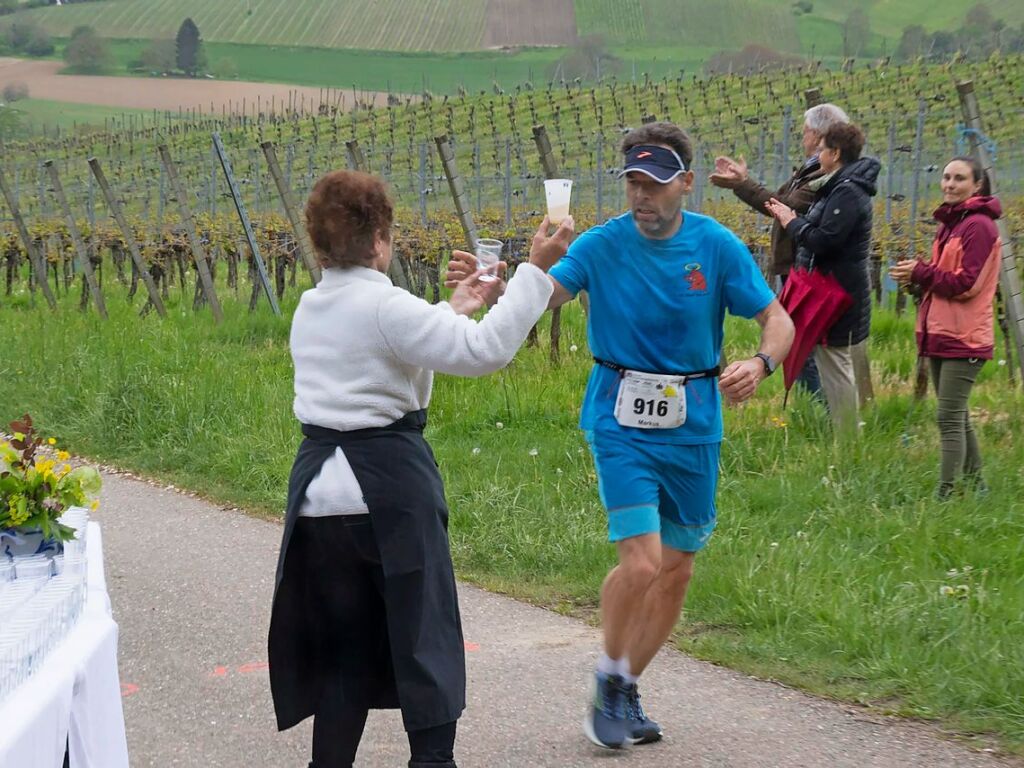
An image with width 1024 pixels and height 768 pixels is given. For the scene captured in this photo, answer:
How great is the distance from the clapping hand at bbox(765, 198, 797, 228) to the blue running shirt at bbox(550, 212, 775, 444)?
3227 millimetres

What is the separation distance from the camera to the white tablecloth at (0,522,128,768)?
2793mm

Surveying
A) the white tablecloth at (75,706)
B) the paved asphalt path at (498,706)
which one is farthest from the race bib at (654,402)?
Result: the white tablecloth at (75,706)

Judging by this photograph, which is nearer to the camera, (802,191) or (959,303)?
(959,303)

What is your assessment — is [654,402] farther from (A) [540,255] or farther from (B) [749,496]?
(B) [749,496]

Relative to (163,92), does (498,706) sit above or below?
below

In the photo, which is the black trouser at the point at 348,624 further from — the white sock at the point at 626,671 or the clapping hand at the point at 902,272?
the clapping hand at the point at 902,272

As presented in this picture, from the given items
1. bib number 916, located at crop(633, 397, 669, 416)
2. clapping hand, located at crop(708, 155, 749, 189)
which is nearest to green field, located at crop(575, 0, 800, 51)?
clapping hand, located at crop(708, 155, 749, 189)

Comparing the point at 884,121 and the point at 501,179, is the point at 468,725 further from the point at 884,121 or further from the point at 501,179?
the point at 884,121

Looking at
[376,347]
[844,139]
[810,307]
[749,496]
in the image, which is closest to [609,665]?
[376,347]

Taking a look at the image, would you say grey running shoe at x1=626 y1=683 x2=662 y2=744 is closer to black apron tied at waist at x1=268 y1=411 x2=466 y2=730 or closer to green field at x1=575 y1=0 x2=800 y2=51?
black apron tied at waist at x1=268 y1=411 x2=466 y2=730

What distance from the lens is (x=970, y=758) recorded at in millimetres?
4383

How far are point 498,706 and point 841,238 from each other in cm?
374

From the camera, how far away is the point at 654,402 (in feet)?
14.5

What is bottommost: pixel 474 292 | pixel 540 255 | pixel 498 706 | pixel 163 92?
pixel 498 706
